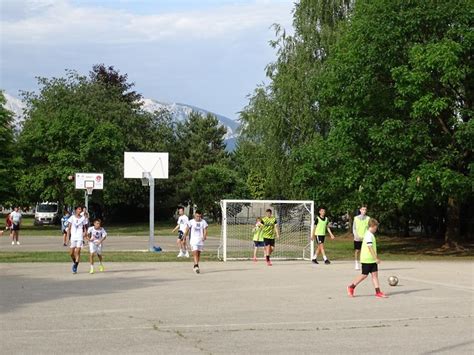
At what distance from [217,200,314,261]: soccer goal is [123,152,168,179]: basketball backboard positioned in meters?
4.73

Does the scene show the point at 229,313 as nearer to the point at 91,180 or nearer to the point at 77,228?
the point at 77,228

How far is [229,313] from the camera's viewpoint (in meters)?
13.1

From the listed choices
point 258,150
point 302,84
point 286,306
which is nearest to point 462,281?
point 286,306

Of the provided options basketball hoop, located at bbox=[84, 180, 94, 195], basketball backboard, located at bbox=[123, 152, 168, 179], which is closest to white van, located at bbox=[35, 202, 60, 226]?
basketball hoop, located at bbox=[84, 180, 94, 195]

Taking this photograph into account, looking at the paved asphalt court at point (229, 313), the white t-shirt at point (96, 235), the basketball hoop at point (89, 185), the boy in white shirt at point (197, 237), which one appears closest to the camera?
the paved asphalt court at point (229, 313)

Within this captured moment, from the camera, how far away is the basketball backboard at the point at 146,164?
33875mm

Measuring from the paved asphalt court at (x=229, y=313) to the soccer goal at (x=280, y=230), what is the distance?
7.21m

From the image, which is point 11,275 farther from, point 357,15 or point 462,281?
point 357,15

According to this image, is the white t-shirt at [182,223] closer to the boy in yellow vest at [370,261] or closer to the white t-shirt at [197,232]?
the white t-shirt at [197,232]

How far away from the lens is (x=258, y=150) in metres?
47.2

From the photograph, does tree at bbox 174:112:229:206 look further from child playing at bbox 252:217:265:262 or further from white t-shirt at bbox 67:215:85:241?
white t-shirt at bbox 67:215:85:241

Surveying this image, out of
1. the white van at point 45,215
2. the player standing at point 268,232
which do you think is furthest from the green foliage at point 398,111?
the white van at point 45,215

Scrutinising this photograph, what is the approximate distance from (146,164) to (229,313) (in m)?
21.6

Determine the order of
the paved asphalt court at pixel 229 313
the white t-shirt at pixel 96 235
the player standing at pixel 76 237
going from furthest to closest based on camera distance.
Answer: the white t-shirt at pixel 96 235
the player standing at pixel 76 237
the paved asphalt court at pixel 229 313
